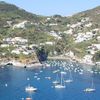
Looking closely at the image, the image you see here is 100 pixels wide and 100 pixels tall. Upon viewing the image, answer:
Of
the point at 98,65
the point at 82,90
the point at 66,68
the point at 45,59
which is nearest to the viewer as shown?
the point at 82,90

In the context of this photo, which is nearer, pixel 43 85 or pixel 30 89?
pixel 30 89

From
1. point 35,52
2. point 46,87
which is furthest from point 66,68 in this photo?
point 46,87

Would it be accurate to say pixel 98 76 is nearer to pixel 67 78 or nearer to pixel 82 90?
pixel 67 78

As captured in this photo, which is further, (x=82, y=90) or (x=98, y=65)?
(x=98, y=65)

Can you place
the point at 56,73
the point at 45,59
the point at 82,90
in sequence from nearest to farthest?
1. the point at 82,90
2. the point at 56,73
3. the point at 45,59

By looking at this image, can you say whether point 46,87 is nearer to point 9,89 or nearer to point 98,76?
point 9,89

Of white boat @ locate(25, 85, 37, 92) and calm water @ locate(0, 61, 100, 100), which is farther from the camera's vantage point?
white boat @ locate(25, 85, 37, 92)

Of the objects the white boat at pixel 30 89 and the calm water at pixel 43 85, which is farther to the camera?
the white boat at pixel 30 89

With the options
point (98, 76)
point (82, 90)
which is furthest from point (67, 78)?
point (82, 90)
